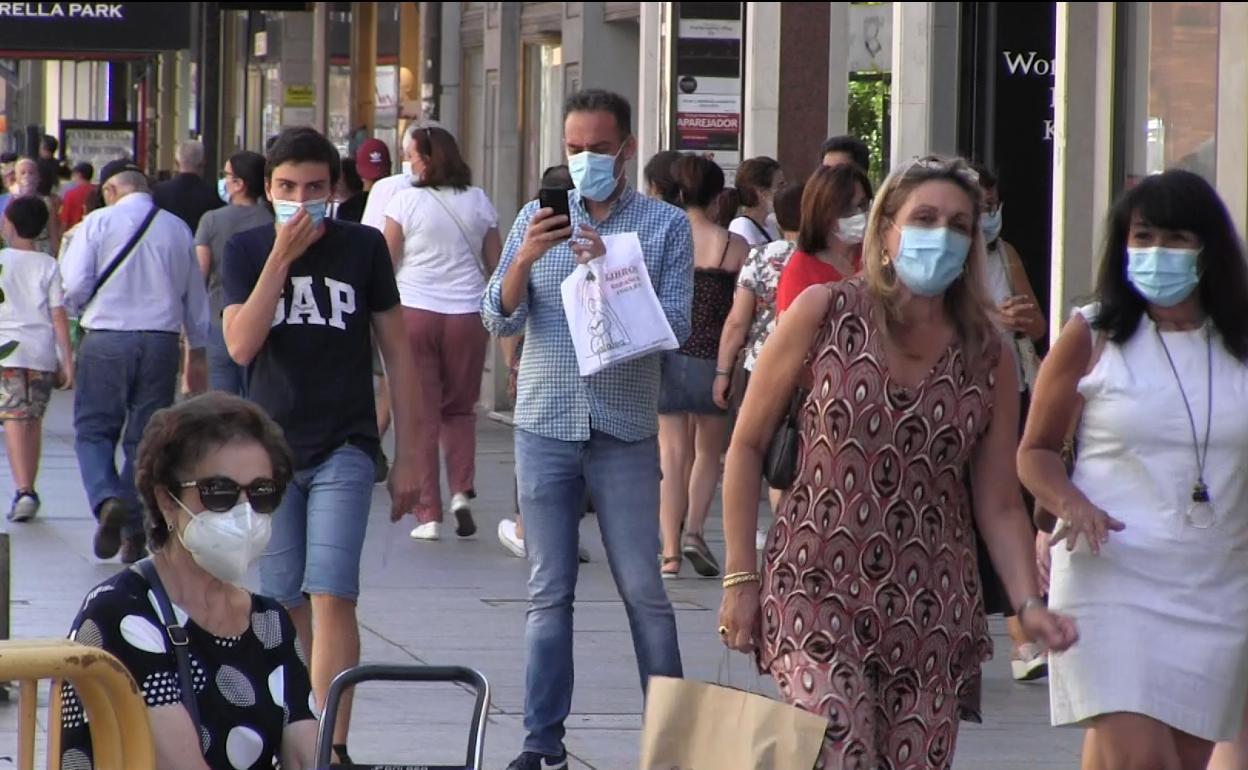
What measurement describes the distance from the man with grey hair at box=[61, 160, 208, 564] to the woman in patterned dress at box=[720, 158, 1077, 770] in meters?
7.04

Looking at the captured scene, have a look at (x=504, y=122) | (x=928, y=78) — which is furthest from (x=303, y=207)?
(x=504, y=122)

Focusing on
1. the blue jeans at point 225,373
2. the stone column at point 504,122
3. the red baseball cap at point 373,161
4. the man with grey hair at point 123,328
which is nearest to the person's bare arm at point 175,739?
the blue jeans at point 225,373

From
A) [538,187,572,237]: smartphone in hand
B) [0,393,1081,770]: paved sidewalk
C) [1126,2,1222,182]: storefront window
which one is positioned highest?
[1126,2,1222,182]: storefront window

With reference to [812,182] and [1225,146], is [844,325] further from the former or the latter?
[1225,146]

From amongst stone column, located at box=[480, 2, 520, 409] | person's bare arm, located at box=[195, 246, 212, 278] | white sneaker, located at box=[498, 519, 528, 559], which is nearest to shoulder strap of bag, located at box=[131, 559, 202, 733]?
white sneaker, located at box=[498, 519, 528, 559]

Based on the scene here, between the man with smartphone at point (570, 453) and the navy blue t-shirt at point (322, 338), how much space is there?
0.37 m

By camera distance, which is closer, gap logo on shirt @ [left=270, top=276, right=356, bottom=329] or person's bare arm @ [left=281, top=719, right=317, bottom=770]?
person's bare arm @ [left=281, top=719, right=317, bottom=770]

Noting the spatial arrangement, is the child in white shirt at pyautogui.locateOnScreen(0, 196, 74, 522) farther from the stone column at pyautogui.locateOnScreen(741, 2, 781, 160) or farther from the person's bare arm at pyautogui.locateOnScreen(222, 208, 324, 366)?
the person's bare arm at pyautogui.locateOnScreen(222, 208, 324, 366)

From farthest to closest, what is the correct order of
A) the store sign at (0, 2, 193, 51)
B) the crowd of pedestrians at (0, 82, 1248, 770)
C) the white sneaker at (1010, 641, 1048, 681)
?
the store sign at (0, 2, 193, 51) < the white sneaker at (1010, 641, 1048, 681) < the crowd of pedestrians at (0, 82, 1248, 770)

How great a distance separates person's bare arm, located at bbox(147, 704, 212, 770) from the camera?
368 cm

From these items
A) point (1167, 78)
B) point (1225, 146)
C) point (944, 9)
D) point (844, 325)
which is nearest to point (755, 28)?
point (944, 9)

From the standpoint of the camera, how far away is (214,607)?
155 inches

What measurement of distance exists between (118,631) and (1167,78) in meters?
8.15

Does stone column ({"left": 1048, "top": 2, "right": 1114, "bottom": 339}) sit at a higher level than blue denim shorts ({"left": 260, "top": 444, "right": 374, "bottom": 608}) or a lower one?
higher
